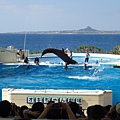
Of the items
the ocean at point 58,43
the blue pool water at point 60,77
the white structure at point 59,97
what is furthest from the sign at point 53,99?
the ocean at point 58,43

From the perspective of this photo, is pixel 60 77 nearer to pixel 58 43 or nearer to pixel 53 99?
pixel 53 99

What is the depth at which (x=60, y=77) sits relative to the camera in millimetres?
15320

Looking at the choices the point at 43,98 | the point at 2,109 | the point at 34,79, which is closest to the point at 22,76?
the point at 34,79

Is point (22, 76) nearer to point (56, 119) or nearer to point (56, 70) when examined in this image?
point (56, 70)

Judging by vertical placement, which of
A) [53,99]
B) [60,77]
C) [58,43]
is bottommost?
[53,99]

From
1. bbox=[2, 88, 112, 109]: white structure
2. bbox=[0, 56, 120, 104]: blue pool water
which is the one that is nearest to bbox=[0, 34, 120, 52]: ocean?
bbox=[0, 56, 120, 104]: blue pool water

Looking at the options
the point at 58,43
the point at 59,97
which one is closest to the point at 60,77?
the point at 59,97

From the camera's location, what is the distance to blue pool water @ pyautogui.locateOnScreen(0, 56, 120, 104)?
13.5m

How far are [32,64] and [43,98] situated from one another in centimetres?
910

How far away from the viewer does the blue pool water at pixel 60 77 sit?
13.5m

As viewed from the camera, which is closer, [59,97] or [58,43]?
[59,97]

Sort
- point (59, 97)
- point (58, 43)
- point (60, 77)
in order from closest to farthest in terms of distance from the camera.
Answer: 1. point (59, 97)
2. point (60, 77)
3. point (58, 43)

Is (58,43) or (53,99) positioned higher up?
(58,43)

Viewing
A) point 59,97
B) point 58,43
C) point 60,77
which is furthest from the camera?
point 58,43
